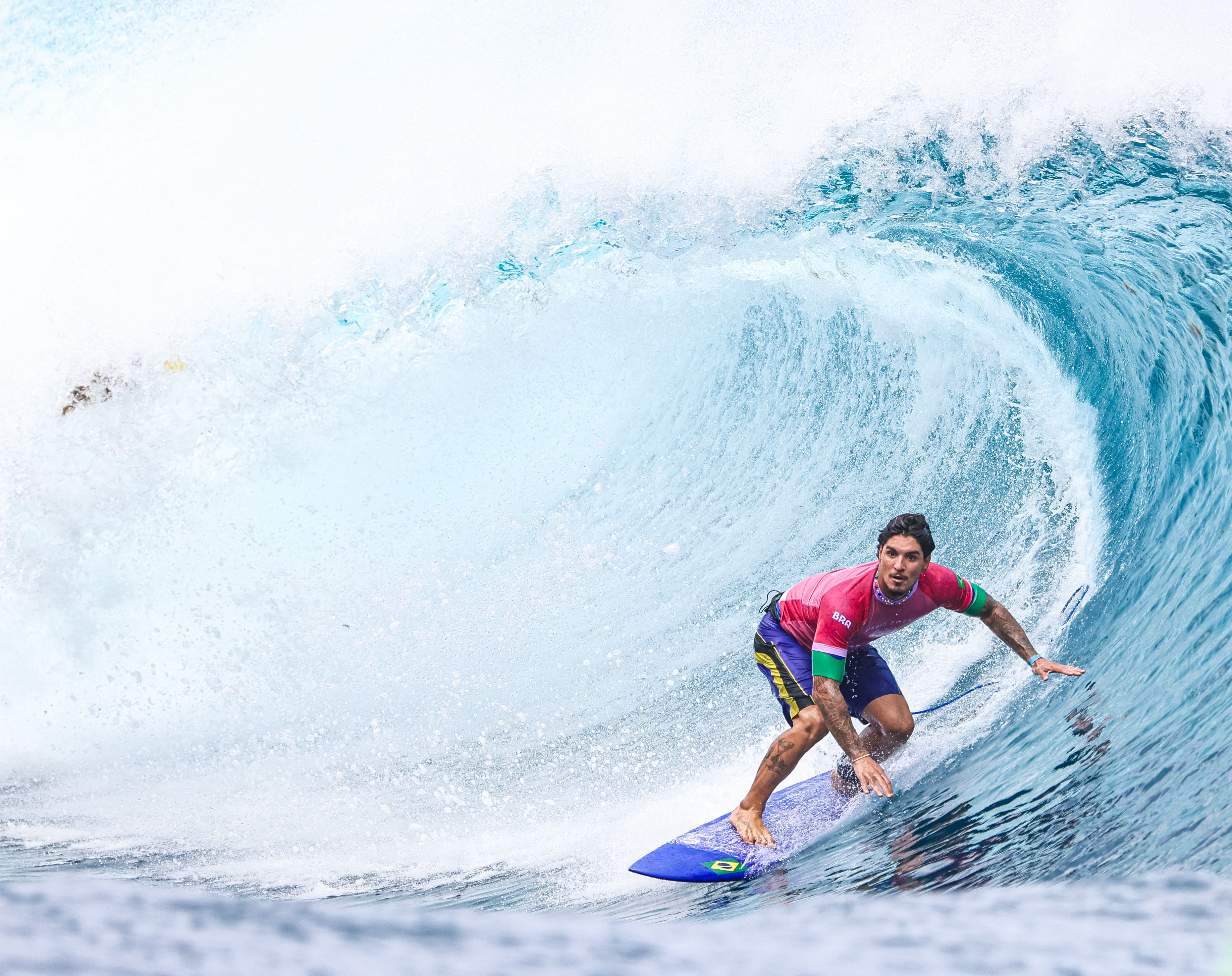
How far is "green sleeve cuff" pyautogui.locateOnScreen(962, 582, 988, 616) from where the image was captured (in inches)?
142

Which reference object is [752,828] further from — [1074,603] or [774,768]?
[1074,603]

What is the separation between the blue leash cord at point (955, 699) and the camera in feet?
14.9

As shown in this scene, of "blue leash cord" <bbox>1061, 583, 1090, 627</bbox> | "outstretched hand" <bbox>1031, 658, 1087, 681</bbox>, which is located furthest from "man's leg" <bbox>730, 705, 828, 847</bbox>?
"blue leash cord" <bbox>1061, 583, 1090, 627</bbox>

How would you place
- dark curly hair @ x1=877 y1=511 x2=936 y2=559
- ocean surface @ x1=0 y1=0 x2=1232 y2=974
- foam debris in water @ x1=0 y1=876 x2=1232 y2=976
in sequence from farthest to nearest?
ocean surface @ x1=0 y1=0 x2=1232 y2=974 → dark curly hair @ x1=877 y1=511 x2=936 y2=559 → foam debris in water @ x1=0 y1=876 x2=1232 y2=976

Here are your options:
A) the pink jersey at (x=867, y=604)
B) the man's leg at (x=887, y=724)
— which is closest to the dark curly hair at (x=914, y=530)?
the pink jersey at (x=867, y=604)

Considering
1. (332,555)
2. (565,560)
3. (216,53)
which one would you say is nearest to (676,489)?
(565,560)

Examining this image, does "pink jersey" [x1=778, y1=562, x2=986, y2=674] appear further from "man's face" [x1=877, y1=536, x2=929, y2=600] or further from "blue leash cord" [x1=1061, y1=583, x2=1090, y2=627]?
"blue leash cord" [x1=1061, y1=583, x2=1090, y2=627]

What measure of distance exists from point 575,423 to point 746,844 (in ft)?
15.1

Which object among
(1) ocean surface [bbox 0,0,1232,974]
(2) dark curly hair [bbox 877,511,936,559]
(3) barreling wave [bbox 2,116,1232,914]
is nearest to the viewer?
(2) dark curly hair [bbox 877,511,936,559]

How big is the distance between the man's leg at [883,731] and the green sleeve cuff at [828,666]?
1.57 ft

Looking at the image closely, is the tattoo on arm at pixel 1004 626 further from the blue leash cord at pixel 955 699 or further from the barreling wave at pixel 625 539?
the blue leash cord at pixel 955 699

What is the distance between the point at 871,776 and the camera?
3.14 meters

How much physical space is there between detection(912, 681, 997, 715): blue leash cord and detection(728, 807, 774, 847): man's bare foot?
1125 mm

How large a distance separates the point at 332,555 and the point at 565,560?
6.05 ft
